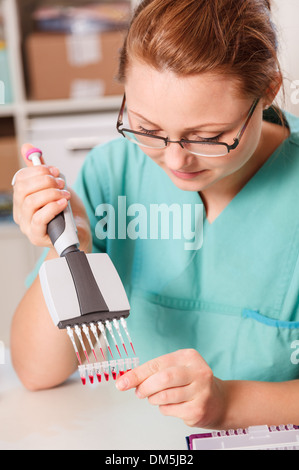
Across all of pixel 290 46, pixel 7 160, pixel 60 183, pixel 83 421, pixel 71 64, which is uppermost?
pixel 71 64

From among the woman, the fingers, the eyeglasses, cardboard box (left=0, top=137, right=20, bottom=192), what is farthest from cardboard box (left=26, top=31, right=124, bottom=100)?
the fingers

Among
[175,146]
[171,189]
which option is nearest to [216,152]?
[175,146]

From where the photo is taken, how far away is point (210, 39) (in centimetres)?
46

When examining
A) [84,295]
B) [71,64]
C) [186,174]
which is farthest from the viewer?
[71,64]

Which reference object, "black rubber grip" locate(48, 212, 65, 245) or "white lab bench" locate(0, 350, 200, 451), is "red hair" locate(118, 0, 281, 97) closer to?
"black rubber grip" locate(48, 212, 65, 245)

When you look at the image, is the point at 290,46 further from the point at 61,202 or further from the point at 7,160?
the point at 7,160

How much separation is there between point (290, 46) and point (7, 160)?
93 cm

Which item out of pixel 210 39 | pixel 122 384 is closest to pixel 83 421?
pixel 122 384

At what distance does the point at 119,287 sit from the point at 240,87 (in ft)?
0.61

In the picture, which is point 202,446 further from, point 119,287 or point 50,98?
point 50,98

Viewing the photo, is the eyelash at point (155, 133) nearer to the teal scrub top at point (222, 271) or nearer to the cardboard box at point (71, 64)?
the teal scrub top at point (222, 271)

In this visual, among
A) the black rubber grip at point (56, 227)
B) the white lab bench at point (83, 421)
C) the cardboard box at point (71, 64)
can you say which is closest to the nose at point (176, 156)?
the black rubber grip at point (56, 227)

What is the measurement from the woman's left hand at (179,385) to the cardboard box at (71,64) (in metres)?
0.94

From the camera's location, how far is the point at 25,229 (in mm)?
510
